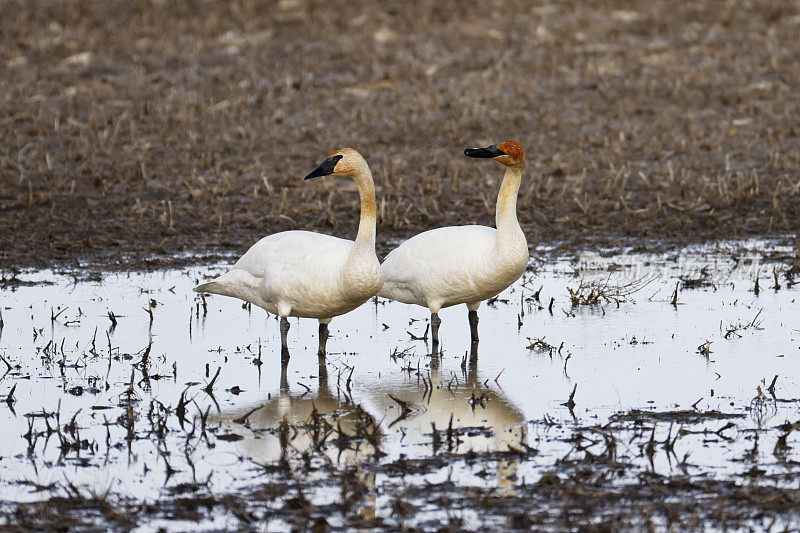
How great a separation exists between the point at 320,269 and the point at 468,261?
1100 mm

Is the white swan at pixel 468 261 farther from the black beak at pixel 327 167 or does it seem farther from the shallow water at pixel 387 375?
the black beak at pixel 327 167

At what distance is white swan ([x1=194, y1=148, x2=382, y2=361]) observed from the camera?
26.3 ft

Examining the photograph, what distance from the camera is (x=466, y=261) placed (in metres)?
8.45

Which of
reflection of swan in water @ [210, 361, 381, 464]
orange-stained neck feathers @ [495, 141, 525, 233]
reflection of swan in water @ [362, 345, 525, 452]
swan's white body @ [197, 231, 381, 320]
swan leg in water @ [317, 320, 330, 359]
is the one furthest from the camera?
orange-stained neck feathers @ [495, 141, 525, 233]

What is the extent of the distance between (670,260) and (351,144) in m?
5.31

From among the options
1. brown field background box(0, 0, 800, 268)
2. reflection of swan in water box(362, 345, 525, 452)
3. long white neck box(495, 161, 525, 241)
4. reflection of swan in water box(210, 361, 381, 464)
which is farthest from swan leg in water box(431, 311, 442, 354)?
brown field background box(0, 0, 800, 268)

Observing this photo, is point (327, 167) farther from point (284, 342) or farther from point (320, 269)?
point (284, 342)

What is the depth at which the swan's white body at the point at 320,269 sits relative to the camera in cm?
801

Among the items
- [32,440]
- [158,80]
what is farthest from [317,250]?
[158,80]

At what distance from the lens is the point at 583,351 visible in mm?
8312

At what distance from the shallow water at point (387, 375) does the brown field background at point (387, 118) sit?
172 cm

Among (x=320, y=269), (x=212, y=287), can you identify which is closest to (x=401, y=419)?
(x=320, y=269)

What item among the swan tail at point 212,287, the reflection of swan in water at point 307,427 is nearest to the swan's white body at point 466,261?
the swan tail at point 212,287

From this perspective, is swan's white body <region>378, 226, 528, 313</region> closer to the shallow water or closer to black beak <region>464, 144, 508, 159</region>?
the shallow water
